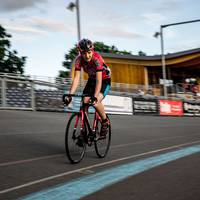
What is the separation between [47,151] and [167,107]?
907 inches

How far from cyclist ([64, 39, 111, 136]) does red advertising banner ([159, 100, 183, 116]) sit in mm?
21941

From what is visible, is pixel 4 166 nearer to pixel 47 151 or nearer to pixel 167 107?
pixel 47 151

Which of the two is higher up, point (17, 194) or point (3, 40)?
point (3, 40)

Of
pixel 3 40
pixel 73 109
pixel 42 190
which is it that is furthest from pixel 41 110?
pixel 3 40

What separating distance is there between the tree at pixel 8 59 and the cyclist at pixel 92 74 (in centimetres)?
4519

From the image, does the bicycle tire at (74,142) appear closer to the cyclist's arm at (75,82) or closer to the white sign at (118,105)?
the cyclist's arm at (75,82)

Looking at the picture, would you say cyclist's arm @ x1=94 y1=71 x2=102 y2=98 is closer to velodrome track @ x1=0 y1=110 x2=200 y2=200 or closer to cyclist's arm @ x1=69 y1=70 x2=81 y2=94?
cyclist's arm @ x1=69 y1=70 x2=81 y2=94

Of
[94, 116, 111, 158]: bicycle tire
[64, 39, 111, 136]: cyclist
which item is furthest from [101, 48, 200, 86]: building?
[64, 39, 111, 136]: cyclist

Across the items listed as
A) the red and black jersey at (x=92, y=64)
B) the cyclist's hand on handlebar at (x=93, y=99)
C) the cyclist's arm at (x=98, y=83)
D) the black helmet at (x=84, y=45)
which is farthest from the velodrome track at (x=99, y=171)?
the black helmet at (x=84, y=45)

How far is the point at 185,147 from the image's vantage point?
9.48 metres

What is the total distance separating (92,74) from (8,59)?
46.6 metres

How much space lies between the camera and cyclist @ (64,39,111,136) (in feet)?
21.9

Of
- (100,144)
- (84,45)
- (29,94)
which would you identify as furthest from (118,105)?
(84,45)

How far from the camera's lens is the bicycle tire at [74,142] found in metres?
6.52
